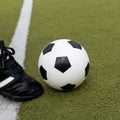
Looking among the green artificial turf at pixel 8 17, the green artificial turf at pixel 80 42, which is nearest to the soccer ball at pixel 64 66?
the green artificial turf at pixel 80 42

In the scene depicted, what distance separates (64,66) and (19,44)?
52.7 inches

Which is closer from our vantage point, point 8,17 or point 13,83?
point 13,83

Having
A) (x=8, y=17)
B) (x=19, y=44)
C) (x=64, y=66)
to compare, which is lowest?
(x=8, y=17)

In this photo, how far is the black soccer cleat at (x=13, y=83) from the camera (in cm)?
206

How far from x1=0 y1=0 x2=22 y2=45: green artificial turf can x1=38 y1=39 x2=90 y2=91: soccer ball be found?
1350mm

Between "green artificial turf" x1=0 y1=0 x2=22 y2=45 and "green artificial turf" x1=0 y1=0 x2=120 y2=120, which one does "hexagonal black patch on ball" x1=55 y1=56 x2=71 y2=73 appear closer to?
"green artificial turf" x1=0 y1=0 x2=120 y2=120

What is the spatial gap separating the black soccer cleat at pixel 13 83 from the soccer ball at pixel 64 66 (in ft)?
0.41

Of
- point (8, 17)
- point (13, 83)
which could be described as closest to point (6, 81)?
point (13, 83)

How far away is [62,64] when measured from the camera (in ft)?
6.74

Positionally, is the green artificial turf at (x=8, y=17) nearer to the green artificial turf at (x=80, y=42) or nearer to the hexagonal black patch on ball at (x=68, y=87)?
the green artificial turf at (x=80, y=42)

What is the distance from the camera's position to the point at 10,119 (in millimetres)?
1921

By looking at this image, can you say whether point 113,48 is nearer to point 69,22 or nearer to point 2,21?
point 69,22

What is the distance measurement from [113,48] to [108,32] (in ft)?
1.87

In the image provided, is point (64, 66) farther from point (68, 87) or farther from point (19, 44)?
point (19, 44)
